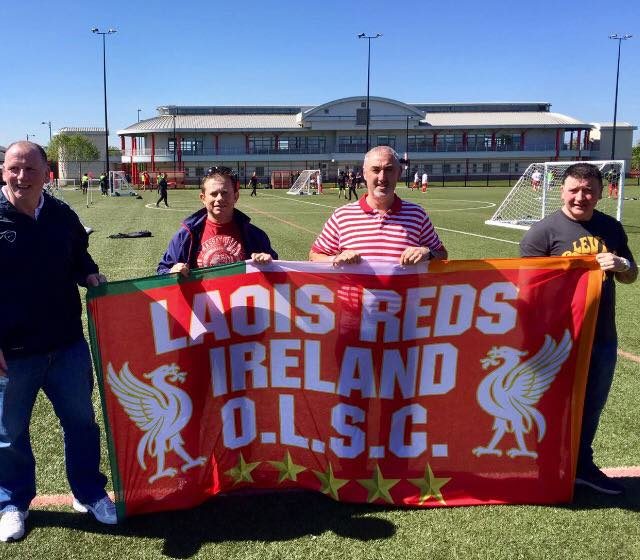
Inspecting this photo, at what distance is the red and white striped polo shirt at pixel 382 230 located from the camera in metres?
3.51

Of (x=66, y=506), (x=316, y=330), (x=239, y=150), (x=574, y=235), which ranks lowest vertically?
(x=66, y=506)

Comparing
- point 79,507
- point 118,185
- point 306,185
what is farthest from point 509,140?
point 79,507

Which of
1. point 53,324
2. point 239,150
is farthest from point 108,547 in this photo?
point 239,150

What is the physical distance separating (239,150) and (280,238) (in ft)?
221

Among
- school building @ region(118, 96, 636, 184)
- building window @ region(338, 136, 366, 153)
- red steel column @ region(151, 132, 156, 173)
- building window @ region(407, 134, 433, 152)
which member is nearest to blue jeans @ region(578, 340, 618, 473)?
school building @ region(118, 96, 636, 184)

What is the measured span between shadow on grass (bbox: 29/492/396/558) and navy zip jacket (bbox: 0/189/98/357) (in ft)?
3.37

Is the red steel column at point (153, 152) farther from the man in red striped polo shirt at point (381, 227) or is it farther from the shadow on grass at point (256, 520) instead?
the shadow on grass at point (256, 520)

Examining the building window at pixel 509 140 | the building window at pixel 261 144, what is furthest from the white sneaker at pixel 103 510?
the building window at pixel 509 140

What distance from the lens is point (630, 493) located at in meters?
3.67

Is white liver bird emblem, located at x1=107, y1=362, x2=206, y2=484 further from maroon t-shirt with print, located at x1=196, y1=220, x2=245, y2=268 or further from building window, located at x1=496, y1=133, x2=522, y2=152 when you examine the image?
building window, located at x1=496, y1=133, x2=522, y2=152

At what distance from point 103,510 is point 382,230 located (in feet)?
7.05

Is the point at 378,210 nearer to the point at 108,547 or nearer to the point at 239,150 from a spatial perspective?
the point at 108,547

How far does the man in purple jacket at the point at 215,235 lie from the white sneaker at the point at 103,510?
1291 mm

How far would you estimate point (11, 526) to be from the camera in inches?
128
